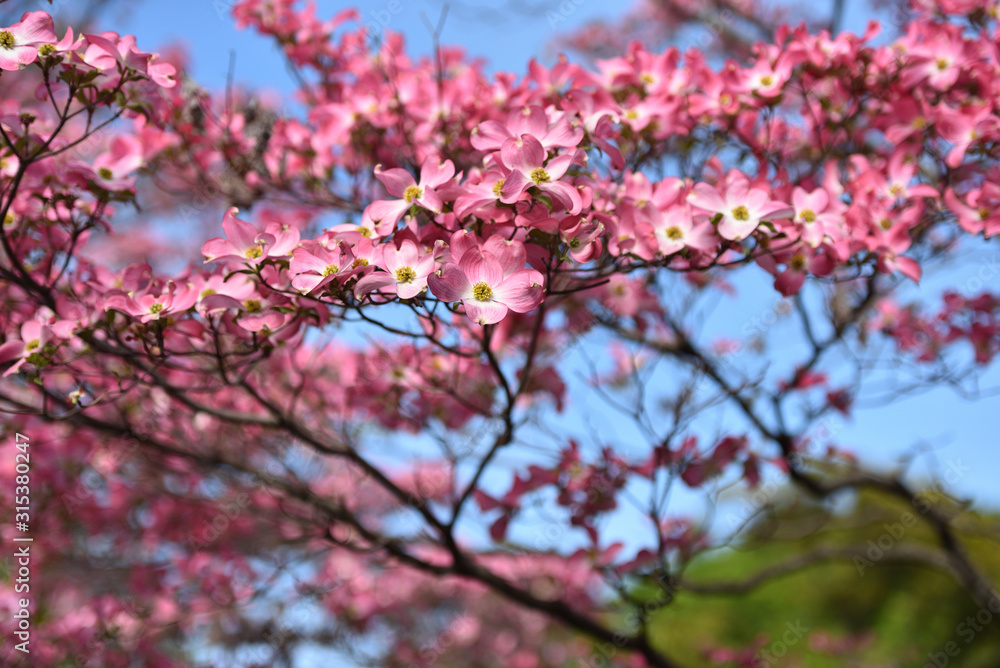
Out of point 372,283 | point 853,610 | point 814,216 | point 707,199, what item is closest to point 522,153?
point 372,283

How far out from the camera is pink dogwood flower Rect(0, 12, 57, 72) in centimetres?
142

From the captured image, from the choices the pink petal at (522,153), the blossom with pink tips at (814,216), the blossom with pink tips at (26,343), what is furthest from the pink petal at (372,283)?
the blossom with pink tips at (814,216)

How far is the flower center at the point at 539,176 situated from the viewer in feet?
4.65

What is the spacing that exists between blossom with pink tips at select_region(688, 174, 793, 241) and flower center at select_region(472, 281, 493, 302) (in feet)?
2.10

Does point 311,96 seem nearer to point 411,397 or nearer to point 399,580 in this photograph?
point 411,397

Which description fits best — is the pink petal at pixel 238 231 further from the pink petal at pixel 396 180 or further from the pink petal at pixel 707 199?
the pink petal at pixel 707 199

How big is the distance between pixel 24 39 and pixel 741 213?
5.59 ft

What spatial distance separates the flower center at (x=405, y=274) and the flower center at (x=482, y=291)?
0.13 meters

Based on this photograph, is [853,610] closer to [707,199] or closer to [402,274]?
[707,199]

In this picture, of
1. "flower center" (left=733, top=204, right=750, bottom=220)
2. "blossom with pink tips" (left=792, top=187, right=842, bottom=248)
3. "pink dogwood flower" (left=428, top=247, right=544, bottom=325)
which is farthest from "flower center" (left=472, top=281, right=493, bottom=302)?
"blossom with pink tips" (left=792, top=187, right=842, bottom=248)

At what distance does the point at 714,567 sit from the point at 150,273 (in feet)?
39.8

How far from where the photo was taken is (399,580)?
660 cm

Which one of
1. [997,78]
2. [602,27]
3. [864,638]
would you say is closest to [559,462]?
[997,78]

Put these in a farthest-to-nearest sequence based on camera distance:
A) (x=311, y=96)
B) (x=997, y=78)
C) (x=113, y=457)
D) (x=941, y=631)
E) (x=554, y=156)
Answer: (x=941, y=631) < (x=113, y=457) < (x=311, y=96) < (x=997, y=78) < (x=554, y=156)
